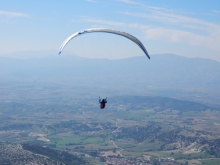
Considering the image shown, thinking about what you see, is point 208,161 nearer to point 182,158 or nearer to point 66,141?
point 182,158

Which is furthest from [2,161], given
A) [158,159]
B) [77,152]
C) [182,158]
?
[182,158]

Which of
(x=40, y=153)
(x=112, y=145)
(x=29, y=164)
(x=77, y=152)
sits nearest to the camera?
(x=29, y=164)

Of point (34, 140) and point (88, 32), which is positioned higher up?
point (88, 32)

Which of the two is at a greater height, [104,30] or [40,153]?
[104,30]

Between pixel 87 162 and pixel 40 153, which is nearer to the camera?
pixel 40 153

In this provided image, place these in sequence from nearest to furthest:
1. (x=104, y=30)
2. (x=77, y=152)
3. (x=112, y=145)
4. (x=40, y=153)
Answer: (x=104, y=30), (x=40, y=153), (x=77, y=152), (x=112, y=145)

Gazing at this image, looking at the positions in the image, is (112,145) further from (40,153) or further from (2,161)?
(2,161)

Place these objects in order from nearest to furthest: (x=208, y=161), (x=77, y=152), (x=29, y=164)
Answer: (x=29, y=164) → (x=208, y=161) → (x=77, y=152)

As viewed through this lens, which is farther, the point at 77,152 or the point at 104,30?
the point at 77,152

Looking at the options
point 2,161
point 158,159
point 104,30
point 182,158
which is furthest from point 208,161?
point 104,30
